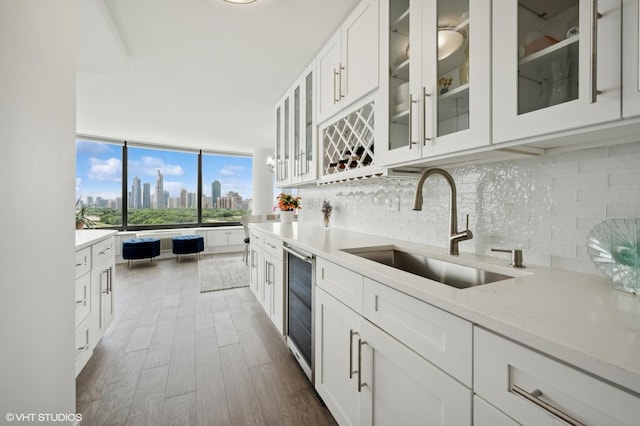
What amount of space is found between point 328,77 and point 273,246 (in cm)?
149

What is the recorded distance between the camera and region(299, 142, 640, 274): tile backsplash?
921 mm

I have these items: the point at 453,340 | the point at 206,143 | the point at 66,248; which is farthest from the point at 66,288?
the point at 206,143

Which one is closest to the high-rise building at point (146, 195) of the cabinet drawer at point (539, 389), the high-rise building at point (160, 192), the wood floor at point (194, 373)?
the high-rise building at point (160, 192)

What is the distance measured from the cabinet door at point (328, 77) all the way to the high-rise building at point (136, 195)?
5631mm

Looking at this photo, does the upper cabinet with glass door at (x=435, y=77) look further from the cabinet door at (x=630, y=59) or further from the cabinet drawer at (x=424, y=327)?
the cabinet drawer at (x=424, y=327)

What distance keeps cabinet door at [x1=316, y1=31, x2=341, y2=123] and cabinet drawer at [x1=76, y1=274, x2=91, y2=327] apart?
2.13m

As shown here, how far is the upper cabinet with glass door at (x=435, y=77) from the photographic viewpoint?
3.34 ft

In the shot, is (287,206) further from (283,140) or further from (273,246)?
(273,246)

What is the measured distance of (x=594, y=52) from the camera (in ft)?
2.29

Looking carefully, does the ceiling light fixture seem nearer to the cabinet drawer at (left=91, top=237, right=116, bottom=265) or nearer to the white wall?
the white wall

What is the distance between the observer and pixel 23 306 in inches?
35.7

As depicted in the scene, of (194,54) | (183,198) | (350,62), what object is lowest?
(183,198)

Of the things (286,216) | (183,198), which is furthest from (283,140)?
(183,198)

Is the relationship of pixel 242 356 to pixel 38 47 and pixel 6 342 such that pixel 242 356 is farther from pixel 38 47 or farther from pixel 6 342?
pixel 38 47
